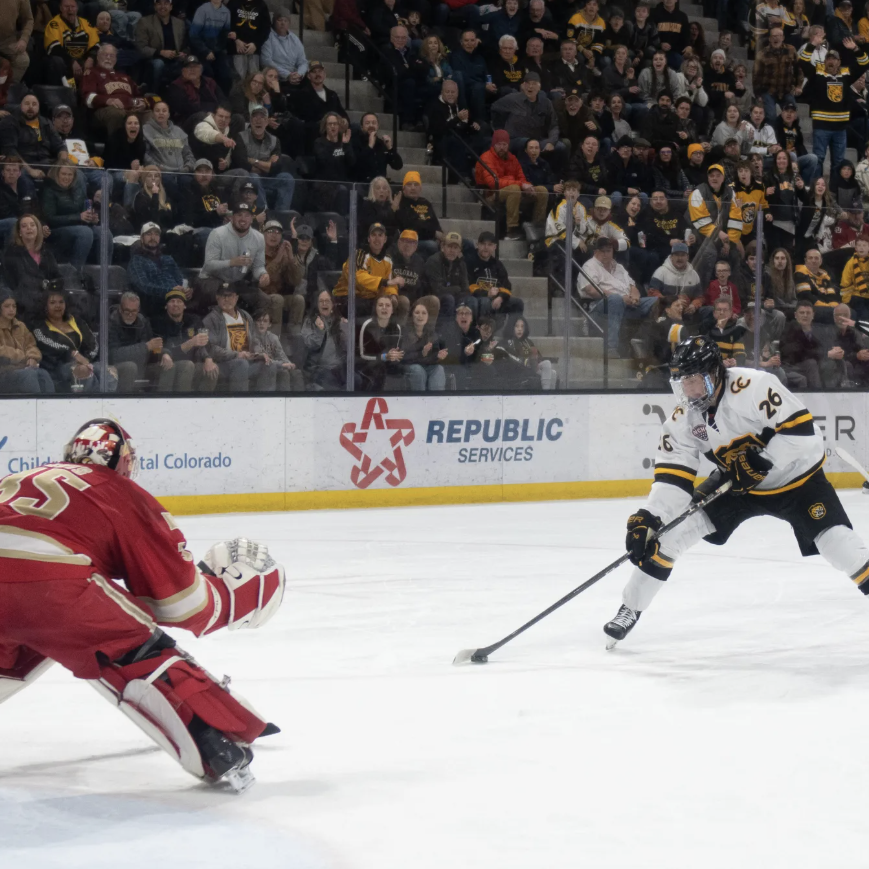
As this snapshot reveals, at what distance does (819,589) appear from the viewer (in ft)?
20.3

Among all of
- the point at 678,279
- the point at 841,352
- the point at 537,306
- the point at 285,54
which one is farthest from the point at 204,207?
the point at 841,352

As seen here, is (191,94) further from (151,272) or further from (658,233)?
(658,233)

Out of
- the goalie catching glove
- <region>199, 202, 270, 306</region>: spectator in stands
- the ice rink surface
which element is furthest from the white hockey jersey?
<region>199, 202, 270, 306</region>: spectator in stands

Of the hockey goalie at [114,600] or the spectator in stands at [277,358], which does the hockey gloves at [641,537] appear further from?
the spectator in stands at [277,358]

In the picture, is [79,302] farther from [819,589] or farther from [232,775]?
[232,775]

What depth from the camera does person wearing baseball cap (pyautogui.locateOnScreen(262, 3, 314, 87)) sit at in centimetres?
1067

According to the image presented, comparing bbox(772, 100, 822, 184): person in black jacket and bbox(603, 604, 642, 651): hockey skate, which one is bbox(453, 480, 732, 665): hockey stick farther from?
bbox(772, 100, 822, 184): person in black jacket

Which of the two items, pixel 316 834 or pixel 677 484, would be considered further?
pixel 677 484

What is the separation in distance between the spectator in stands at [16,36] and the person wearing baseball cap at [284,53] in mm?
1951

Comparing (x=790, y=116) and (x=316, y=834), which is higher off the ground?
(x=790, y=116)

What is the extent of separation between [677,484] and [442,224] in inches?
188

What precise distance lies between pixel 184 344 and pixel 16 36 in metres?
2.72

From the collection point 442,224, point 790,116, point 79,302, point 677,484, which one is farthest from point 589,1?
point 677,484

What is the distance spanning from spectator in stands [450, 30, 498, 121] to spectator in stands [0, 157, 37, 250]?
4864 millimetres
